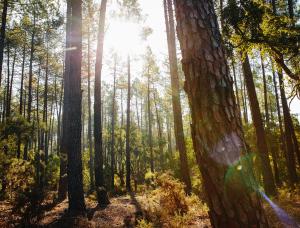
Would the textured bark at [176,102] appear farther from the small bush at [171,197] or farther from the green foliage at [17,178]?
the green foliage at [17,178]


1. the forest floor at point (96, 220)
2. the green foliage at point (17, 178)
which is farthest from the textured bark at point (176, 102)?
the green foliage at point (17, 178)

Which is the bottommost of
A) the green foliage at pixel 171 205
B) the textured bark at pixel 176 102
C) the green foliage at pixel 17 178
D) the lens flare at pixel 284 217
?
the lens flare at pixel 284 217

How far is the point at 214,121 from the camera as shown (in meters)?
1.94

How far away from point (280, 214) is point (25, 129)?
12.6 metres

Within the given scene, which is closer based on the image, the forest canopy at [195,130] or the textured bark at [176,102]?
the forest canopy at [195,130]

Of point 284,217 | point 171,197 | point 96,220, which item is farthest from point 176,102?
point 284,217

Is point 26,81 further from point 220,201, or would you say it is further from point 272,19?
point 220,201

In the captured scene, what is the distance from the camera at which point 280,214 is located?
21.5 feet

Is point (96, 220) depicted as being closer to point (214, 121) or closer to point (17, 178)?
point (17, 178)

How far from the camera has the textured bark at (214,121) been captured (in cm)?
181

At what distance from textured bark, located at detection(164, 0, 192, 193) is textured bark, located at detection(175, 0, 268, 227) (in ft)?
29.7

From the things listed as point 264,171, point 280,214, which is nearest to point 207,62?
point 280,214

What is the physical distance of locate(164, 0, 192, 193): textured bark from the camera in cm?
1104

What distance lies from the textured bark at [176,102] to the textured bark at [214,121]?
904cm
